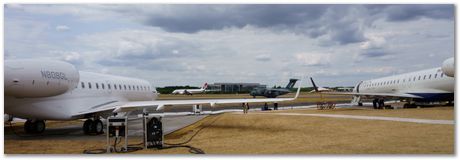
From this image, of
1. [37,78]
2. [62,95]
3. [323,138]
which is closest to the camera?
[37,78]

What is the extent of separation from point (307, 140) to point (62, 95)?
7435mm

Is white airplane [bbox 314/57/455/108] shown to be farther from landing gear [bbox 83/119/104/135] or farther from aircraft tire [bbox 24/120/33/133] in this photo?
aircraft tire [bbox 24/120/33/133]

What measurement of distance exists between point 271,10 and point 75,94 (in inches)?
281

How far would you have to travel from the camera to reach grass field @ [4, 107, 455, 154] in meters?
11.4

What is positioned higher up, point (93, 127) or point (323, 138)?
point (93, 127)

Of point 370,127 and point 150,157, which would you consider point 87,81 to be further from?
point 370,127

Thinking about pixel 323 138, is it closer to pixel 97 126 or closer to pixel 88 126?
pixel 97 126

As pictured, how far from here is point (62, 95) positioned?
14.6 metres

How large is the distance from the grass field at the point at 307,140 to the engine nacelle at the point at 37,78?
1474 mm

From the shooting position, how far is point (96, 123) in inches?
648

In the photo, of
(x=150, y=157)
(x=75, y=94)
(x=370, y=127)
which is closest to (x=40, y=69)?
(x=75, y=94)

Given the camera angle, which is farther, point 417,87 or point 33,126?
point 417,87

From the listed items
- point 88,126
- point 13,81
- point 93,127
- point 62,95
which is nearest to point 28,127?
point 88,126

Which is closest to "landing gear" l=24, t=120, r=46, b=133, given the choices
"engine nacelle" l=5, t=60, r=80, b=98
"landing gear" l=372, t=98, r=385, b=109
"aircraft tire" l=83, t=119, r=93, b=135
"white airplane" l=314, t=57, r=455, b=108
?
"aircraft tire" l=83, t=119, r=93, b=135
